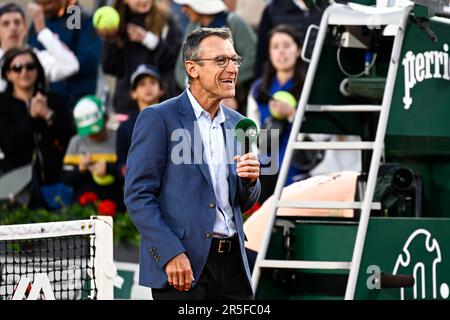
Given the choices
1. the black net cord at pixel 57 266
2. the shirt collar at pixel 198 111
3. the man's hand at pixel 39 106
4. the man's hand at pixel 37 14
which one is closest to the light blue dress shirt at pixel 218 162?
the shirt collar at pixel 198 111

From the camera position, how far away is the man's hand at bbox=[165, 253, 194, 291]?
20.5ft

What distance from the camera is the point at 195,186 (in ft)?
21.2

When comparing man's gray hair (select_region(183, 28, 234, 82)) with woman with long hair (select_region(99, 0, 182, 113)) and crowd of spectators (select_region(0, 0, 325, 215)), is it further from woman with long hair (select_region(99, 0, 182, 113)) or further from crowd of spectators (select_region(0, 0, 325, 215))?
woman with long hair (select_region(99, 0, 182, 113))

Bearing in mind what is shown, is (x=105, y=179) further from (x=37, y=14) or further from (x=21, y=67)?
(x=37, y=14)

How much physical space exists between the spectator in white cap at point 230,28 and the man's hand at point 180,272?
589 centimetres

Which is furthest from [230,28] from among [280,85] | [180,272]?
[180,272]

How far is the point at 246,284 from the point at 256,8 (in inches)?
301

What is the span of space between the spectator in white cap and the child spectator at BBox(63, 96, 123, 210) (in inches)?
35.4

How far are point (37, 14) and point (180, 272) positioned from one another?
6.95m

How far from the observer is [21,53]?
505 inches
